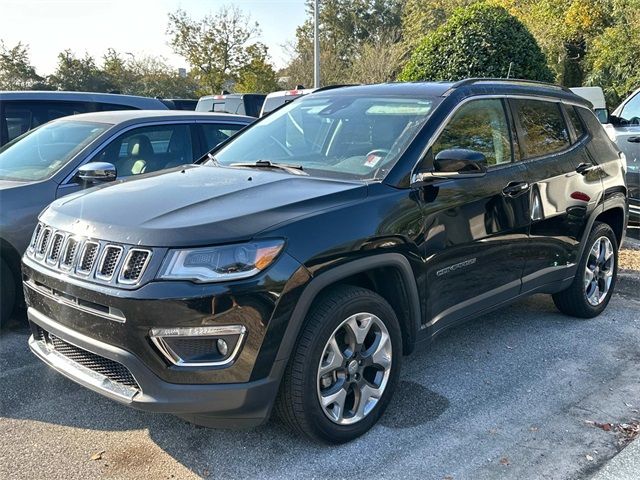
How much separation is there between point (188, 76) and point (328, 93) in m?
34.1

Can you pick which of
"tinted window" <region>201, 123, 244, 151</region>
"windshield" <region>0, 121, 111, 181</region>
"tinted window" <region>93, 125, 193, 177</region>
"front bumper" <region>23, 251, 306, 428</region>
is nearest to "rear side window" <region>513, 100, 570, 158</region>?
"front bumper" <region>23, 251, 306, 428</region>

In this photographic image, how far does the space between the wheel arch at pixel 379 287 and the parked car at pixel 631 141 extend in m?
5.32

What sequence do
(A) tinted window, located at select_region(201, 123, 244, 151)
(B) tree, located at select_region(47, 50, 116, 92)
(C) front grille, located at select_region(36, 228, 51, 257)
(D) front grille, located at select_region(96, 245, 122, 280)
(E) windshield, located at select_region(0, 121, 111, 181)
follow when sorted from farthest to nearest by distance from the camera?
1. (B) tree, located at select_region(47, 50, 116, 92)
2. (A) tinted window, located at select_region(201, 123, 244, 151)
3. (E) windshield, located at select_region(0, 121, 111, 181)
4. (C) front grille, located at select_region(36, 228, 51, 257)
5. (D) front grille, located at select_region(96, 245, 122, 280)

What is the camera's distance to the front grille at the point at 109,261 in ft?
8.70

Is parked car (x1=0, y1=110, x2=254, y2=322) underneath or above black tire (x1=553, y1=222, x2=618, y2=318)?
above

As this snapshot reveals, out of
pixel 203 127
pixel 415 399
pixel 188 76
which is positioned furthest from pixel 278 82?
pixel 415 399

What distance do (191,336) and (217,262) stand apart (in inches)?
13.2

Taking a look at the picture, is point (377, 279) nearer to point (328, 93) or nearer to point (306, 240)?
point (306, 240)

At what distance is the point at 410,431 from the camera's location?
324cm

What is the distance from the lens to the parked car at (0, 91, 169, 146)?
6.50 meters

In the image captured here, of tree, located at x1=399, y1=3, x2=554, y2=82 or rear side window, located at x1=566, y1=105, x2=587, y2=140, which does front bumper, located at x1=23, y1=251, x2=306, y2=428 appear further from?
tree, located at x1=399, y1=3, x2=554, y2=82

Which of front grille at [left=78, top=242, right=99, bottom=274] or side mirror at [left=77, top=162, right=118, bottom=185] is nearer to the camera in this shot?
front grille at [left=78, top=242, right=99, bottom=274]

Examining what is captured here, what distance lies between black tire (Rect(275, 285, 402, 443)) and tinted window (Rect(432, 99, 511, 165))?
1102mm

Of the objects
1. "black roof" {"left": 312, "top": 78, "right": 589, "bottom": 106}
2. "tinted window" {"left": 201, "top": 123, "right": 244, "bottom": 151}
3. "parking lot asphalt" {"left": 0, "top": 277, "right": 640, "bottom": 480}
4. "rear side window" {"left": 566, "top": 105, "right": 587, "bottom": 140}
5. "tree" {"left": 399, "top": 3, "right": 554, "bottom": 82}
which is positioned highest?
"tree" {"left": 399, "top": 3, "right": 554, "bottom": 82}
